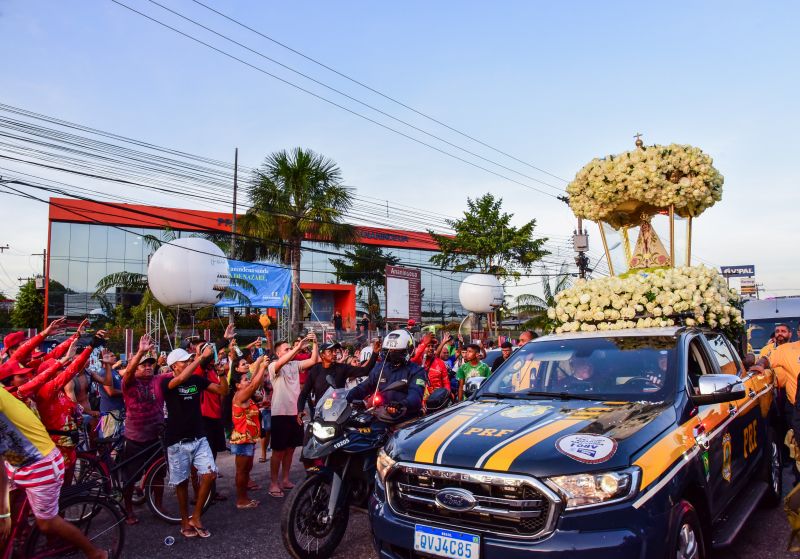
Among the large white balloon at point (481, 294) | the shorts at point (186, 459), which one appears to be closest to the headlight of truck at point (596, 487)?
the shorts at point (186, 459)

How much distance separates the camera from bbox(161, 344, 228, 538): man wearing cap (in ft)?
19.1

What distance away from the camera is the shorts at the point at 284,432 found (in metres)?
7.44

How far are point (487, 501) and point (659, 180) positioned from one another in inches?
245

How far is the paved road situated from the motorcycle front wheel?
0.73 ft

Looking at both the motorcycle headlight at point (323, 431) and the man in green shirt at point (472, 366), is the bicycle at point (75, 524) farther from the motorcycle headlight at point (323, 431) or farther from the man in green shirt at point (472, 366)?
the man in green shirt at point (472, 366)

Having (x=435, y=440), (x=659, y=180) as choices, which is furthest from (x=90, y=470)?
(x=659, y=180)

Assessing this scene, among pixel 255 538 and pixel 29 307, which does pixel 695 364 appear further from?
pixel 29 307

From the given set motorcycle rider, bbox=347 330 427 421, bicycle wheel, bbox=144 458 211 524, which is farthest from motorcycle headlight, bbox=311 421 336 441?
bicycle wheel, bbox=144 458 211 524

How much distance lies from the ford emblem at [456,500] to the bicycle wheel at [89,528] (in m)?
2.85

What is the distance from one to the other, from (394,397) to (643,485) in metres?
3.20

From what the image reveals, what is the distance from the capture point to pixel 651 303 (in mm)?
6215

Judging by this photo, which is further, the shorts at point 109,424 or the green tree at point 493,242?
the green tree at point 493,242

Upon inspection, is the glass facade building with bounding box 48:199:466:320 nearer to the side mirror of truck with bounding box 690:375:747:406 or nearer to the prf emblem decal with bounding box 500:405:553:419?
the prf emblem decal with bounding box 500:405:553:419

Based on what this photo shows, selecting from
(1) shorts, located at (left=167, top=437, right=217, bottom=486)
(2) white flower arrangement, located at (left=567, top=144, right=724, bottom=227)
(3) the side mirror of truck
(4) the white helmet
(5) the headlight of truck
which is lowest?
(1) shorts, located at (left=167, top=437, right=217, bottom=486)
